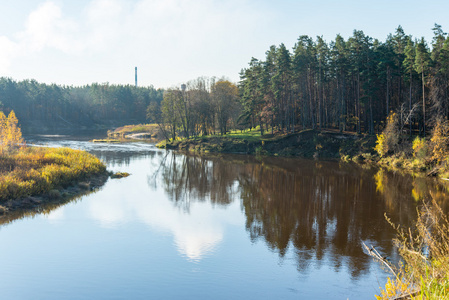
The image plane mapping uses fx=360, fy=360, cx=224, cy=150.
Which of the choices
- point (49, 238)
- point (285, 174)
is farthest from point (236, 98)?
point (49, 238)

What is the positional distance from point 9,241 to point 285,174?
93.1ft

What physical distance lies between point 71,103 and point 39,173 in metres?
121

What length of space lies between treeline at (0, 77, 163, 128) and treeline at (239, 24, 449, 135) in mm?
82413

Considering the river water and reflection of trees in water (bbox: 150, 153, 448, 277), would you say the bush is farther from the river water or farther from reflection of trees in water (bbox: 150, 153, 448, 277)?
the river water

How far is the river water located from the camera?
1267cm

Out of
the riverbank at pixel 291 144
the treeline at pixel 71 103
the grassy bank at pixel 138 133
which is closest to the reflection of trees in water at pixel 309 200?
the riverbank at pixel 291 144

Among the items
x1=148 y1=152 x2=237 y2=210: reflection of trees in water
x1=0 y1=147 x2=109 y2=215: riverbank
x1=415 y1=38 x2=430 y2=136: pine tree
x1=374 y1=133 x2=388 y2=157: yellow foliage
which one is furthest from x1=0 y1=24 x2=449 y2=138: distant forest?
x1=0 y1=147 x2=109 y2=215: riverbank

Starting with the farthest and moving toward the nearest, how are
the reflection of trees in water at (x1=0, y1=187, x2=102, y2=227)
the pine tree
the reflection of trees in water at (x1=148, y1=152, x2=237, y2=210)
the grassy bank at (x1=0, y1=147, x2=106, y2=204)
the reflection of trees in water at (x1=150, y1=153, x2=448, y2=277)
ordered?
the pine tree, the reflection of trees in water at (x1=148, y1=152, x2=237, y2=210), the grassy bank at (x1=0, y1=147, x2=106, y2=204), the reflection of trees in water at (x1=0, y1=187, x2=102, y2=227), the reflection of trees in water at (x1=150, y1=153, x2=448, y2=277)

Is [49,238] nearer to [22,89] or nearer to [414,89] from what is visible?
[414,89]

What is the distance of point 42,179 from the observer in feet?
82.1

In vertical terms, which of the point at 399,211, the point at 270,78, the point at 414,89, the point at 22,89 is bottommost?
the point at 399,211

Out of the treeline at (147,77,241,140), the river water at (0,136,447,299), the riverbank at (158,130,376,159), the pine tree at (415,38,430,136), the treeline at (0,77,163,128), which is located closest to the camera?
the river water at (0,136,447,299)

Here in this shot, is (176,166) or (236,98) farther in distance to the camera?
(236,98)

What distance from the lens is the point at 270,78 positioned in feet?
A: 214
